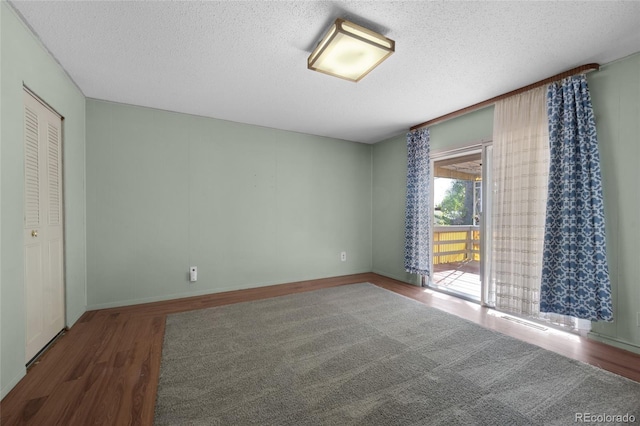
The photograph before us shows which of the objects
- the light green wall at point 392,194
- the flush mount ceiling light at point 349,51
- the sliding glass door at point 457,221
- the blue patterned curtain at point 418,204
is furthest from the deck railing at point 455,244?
the flush mount ceiling light at point 349,51

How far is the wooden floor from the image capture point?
1481 millimetres

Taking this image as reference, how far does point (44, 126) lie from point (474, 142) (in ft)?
14.2

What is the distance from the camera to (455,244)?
18.0ft

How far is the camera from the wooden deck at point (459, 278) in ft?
12.7

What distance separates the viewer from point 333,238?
15.2 feet

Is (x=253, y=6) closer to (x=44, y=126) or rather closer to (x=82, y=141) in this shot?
(x=44, y=126)

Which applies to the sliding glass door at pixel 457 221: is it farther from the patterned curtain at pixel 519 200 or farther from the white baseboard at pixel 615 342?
the white baseboard at pixel 615 342

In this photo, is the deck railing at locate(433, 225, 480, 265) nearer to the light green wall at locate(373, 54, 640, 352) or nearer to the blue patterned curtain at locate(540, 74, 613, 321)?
the blue patterned curtain at locate(540, 74, 613, 321)

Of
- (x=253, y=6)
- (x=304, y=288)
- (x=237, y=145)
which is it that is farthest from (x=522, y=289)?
(x=237, y=145)

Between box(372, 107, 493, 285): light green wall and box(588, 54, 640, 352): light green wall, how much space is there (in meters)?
1.39

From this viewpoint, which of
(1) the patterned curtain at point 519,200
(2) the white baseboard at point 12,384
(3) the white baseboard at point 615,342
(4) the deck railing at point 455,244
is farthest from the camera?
(4) the deck railing at point 455,244

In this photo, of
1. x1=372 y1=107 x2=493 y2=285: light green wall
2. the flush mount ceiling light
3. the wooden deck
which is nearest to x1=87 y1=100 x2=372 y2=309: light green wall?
x1=372 y1=107 x2=493 y2=285: light green wall

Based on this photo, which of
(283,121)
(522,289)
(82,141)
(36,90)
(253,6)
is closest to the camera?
(253,6)

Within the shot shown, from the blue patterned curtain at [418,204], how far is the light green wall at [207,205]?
108 cm
